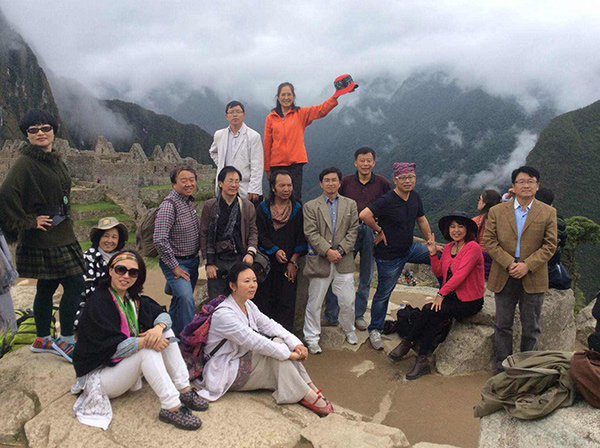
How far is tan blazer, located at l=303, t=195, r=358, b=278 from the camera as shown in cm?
477

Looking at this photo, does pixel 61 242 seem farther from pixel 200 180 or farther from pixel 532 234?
pixel 200 180

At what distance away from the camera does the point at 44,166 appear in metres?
3.57

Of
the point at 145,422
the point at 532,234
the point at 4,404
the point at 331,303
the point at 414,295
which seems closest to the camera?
the point at 145,422

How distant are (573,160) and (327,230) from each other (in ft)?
149

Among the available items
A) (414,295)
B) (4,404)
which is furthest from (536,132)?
(4,404)

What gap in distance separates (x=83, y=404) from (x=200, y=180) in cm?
2517

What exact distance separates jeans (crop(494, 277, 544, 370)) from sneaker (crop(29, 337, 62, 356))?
4703 mm

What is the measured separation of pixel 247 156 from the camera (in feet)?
16.9

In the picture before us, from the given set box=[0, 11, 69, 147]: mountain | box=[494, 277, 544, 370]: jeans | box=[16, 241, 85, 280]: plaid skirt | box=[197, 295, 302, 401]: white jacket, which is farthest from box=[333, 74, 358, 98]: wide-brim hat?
box=[0, 11, 69, 147]: mountain

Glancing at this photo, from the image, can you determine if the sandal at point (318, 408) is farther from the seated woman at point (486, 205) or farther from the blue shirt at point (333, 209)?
the seated woman at point (486, 205)

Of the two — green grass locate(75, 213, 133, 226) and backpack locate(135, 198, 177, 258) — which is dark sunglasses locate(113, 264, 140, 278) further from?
green grass locate(75, 213, 133, 226)

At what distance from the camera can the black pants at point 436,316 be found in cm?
462

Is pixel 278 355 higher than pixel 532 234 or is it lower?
lower

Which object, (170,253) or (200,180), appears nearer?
(170,253)
